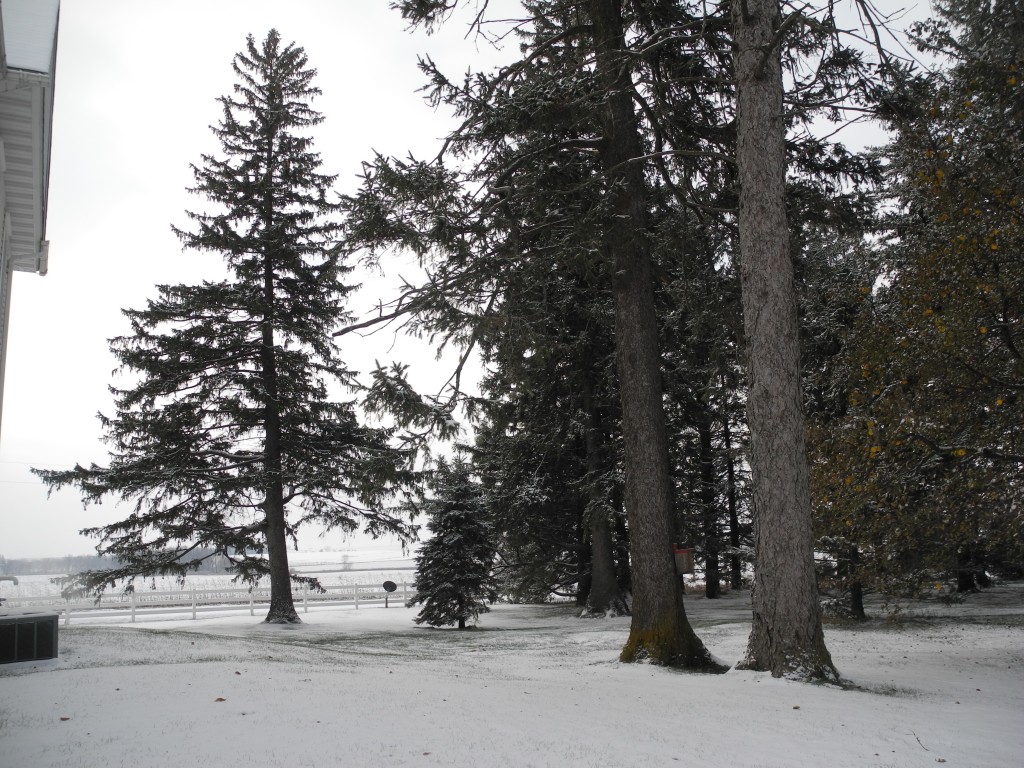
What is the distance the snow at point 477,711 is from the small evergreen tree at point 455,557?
27.7ft

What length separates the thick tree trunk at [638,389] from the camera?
9781 millimetres

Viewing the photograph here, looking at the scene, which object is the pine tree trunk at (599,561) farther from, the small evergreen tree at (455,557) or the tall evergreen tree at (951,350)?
the tall evergreen tree at (951,350)

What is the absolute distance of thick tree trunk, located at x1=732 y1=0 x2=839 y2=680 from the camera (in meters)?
8.03

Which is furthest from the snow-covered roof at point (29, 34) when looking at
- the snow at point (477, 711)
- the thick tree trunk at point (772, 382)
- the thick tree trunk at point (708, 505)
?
the thick tree trunk at point (708, 505)

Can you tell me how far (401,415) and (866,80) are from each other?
7694 millimetres

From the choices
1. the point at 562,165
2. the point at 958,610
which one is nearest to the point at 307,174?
the point at 562,165

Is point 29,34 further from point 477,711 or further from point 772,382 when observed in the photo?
point 772,382

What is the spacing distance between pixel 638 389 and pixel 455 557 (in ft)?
35.3

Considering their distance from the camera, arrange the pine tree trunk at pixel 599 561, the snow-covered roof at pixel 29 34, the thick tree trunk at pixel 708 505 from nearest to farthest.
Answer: the snow-covered roof at pixel 29 34 < the pine tree trunk at pixel 599 561 < the thick tree trunk at pixel 708 505

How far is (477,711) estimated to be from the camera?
5922mm

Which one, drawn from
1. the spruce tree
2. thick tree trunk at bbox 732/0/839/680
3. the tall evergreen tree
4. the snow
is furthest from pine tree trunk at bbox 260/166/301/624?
the tall evergreen tree

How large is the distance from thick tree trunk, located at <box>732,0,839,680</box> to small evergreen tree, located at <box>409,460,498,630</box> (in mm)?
11940

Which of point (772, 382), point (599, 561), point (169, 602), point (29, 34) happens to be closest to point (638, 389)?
point (772, 382)

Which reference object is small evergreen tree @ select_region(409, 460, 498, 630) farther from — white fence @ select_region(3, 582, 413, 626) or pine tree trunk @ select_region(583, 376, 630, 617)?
white fence @ select_region(3, 582, 413, 626)
